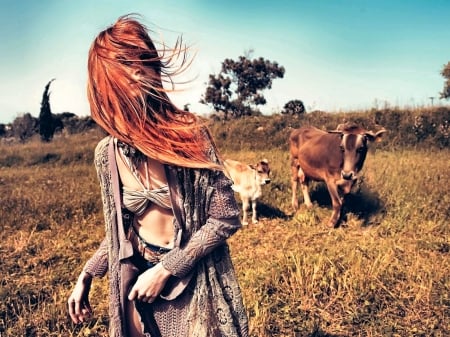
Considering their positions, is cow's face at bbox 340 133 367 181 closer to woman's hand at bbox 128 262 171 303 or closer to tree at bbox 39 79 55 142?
woman's hand at bbox 128 262 171 303

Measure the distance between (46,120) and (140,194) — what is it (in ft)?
74.1

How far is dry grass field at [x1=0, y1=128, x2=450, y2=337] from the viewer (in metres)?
4.14

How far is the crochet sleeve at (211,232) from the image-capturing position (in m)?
1.68

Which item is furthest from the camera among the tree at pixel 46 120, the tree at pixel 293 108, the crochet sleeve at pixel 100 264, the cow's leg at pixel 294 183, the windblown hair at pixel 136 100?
the tree at pixel 46 120

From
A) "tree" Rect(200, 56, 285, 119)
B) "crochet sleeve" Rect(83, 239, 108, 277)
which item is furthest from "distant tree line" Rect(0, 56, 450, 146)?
"crochet sleeve" Rect(83, 239, 108, 277)

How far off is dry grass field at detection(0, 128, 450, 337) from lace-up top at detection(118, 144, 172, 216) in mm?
2496

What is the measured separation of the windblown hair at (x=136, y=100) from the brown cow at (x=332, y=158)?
617 centimetres

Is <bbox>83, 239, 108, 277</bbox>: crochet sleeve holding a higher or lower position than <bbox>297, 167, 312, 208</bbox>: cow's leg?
higher

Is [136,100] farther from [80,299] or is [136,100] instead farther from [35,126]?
[35,126]

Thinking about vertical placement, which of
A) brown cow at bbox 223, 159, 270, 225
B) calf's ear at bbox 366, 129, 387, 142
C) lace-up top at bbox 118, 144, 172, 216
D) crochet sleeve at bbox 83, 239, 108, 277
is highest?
lace-up top at bbox 118, 144, 172, 216

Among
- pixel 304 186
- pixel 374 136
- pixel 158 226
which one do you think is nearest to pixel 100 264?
pixel 158 226

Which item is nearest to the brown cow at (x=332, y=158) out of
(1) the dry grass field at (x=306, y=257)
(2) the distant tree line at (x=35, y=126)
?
(1) the dry grass field at (x=306, y=257)

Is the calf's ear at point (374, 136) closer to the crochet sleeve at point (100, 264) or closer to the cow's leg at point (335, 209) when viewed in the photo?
the cow's leg at point (335, 209)

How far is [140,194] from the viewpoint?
178cm
